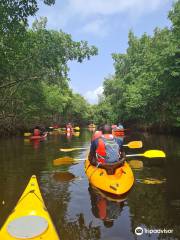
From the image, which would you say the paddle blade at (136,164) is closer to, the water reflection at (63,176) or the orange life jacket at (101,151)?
the water reflection at (63,176)

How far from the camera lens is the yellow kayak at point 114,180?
8812 millimetres

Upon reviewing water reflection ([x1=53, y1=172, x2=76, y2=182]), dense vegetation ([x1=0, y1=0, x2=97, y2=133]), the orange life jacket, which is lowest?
water reflection ([x1=53, y1=172, x2=76, y2=182])

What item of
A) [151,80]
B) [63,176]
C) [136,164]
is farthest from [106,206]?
[151,80]

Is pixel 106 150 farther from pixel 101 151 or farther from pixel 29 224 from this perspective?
pixel 29 224

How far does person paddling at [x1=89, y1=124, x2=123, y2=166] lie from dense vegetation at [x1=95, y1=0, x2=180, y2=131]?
19.0 metres

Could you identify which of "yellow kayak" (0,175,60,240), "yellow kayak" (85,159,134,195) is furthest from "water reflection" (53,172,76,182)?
"yellow kayak" (0,175,60,240)

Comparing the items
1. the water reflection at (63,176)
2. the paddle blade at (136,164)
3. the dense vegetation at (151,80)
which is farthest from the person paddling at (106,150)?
the dense vegetation at (151,80)

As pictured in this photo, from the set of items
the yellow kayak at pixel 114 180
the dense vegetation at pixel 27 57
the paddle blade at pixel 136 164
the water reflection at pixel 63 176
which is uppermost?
the dense vegetation at pixel 27 57

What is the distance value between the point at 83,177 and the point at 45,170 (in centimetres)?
224

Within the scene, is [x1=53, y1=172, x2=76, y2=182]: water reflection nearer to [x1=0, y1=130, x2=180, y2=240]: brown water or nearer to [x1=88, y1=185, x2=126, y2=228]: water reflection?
[x1=0, y1=130, x2=180, y2=240]: brown water

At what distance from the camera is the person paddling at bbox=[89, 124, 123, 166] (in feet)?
32.9

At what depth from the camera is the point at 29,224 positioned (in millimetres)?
5266

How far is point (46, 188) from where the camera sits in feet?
34.2

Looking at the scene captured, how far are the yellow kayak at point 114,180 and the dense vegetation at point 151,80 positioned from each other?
782 inches
